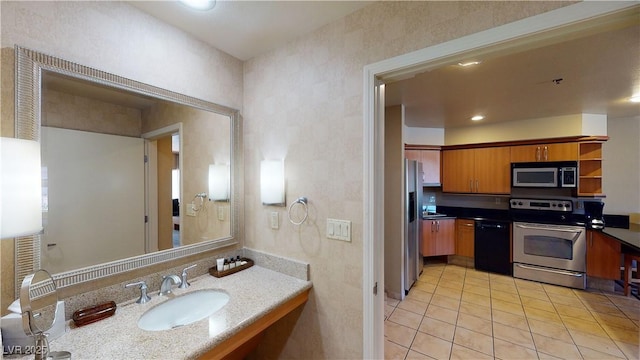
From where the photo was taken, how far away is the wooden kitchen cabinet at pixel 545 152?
3472 millimetres

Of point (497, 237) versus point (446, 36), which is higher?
point (446, 36)

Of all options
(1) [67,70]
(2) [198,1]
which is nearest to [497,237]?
(2) [198,1]

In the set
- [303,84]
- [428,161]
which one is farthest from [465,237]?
[303,84]

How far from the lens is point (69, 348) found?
3.10ft

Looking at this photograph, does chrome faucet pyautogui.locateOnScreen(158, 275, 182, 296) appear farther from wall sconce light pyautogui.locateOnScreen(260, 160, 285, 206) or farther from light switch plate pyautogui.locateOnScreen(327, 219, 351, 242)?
light switch plate pyautogui.locateOnScreen(327, 219, 351, 242)

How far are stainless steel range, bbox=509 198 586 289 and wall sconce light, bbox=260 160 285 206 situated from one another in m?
3.87

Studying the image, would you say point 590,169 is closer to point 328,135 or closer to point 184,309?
point 328,135

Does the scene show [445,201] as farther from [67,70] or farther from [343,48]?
[67,70]

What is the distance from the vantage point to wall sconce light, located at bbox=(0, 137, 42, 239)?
0.76 meters

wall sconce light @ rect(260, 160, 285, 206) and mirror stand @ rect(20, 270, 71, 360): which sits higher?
wall sconce light @ rect(260, 160, 285, 206)

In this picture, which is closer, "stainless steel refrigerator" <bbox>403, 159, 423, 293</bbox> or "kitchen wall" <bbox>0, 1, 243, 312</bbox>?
"kitchen wall" <bbox>0, 1, 243, 312</bbox>

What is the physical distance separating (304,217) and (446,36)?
1.23 meters

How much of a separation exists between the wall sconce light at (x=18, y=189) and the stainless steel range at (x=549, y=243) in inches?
193

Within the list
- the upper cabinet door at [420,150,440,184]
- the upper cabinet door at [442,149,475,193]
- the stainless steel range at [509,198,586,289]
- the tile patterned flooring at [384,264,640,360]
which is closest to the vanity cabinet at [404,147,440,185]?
the upper cabinet door at [420,150,440,184]
